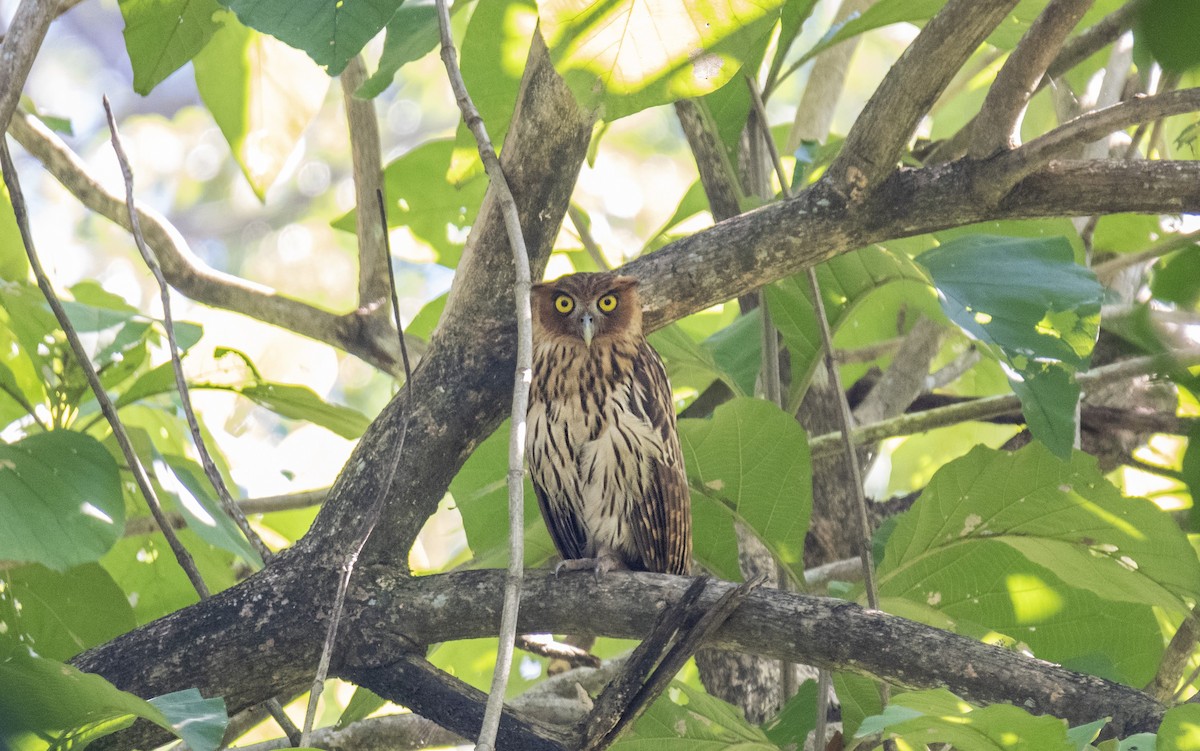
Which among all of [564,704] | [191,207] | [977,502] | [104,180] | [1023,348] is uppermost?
[191,207]

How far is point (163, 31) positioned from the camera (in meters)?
2.17

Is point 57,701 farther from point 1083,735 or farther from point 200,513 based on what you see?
point 1083,735

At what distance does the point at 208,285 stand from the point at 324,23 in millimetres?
1712

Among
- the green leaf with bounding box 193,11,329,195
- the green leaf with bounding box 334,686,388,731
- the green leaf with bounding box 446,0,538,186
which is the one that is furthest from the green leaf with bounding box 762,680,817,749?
the green leaf with bounding box 193,11,329,195

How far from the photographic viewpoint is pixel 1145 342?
71 cm

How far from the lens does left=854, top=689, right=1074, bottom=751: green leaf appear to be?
1.11 meters

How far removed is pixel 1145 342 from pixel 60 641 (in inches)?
88.1

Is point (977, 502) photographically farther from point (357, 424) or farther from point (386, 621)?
point (357, 424)

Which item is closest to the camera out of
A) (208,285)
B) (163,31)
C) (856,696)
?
(856,696)

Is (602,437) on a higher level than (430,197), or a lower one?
lower

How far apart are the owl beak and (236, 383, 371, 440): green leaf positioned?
0.61 metres

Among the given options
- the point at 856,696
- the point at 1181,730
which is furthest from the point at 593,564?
the point at 1181,730

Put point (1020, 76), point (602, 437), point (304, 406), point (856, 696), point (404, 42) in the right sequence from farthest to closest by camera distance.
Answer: point (602, 437) → point (304, 406) → point (404, 42) → point (856, 696) → point (1020, 76)

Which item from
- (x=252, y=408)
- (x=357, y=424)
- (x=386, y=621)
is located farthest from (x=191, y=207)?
(x=386, y=621)
